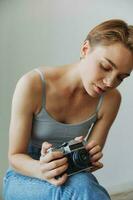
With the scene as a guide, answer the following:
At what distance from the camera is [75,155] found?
88 centimetres

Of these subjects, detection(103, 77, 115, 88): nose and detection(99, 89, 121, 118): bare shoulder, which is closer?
detection(103, 77, 115, 88): nose

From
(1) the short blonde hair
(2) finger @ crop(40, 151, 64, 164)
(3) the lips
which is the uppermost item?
(1) the short blonde hair

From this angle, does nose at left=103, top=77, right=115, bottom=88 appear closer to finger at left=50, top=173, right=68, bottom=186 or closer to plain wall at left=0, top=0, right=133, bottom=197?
finger at left=50, top=173, right=68, bottom=186

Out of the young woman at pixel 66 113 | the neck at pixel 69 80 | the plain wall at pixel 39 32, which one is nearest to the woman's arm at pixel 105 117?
the young woman at pixel 66 113

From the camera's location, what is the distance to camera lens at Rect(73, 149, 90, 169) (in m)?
0.88

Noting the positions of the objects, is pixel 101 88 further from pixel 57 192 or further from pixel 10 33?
pixel 10 33

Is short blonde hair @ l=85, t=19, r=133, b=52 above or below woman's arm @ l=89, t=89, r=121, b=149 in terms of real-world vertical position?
above

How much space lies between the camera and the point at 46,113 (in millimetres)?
1022

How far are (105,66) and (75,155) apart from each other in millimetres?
230

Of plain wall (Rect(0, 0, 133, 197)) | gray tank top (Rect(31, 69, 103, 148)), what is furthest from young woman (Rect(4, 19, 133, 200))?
plain wall (Rect(0, 0, 133, 197))

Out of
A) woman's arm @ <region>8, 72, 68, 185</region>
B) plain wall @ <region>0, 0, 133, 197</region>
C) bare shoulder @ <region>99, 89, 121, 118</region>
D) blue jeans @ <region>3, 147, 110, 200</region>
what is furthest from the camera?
plain wall @ <region>0, 0, 133, 197</region>

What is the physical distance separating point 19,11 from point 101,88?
0.55m

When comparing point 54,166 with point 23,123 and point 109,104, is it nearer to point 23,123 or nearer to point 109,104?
point 23,123

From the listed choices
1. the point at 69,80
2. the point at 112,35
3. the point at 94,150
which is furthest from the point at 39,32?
the point at 94,150
